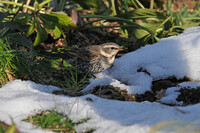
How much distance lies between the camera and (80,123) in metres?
2.52

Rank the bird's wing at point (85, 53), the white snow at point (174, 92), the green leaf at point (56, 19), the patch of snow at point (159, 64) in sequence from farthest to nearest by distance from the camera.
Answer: the green leaf at point (56, 19)
the bird's wing at point (85, 53)
the patch of snow at point (159, 64)
the white snow at point (174, 92)

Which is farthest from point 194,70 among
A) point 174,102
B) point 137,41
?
point 137,41

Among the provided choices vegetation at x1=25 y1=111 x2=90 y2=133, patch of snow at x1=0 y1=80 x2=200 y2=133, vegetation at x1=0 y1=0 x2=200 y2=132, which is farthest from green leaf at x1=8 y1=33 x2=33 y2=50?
vegetation at x1=25 y1=111 x2=90 y2=133

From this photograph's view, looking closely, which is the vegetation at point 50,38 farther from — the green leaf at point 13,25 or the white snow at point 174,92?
the white snow at point 174,92

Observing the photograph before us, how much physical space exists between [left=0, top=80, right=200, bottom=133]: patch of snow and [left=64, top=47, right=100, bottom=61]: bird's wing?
64.4 inches

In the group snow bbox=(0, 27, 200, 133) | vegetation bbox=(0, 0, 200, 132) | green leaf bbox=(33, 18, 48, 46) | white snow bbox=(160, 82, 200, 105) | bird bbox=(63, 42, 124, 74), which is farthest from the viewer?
green leaf bbox=(33, 18, 48, 46)

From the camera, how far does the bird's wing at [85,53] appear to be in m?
4.67

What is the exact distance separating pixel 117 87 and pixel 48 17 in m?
1.96

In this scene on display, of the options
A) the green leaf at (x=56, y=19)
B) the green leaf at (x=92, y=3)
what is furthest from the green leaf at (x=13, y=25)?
the green leaf at (x=92, y=3)

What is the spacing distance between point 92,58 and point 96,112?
2.15 metres

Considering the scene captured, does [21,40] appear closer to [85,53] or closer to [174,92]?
[85,53]

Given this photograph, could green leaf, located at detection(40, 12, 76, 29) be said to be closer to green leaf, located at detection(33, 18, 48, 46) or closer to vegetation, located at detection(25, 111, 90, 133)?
green leaf, located at detection(33, 18, 48, 46)

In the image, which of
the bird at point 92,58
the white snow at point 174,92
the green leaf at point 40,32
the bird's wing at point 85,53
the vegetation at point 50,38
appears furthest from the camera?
the green leaf at point 40,32

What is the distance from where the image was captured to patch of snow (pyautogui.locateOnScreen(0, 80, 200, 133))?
2.33m
